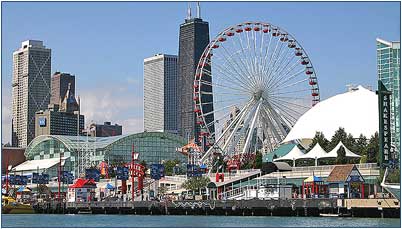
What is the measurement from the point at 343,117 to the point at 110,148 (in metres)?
59.1

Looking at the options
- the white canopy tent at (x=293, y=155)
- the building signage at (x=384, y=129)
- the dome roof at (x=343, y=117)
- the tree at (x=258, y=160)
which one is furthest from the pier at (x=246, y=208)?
the dome roof at (x=343, y=117)

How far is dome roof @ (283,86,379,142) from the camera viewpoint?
4053 inches

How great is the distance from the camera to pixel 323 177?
282 ft

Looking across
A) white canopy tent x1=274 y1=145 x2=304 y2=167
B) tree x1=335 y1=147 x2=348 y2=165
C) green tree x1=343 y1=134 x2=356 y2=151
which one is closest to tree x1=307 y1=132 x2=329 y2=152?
white canopy tent x1=274 y1=145 x2=304 y2=167

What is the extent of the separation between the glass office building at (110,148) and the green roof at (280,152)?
5170cm

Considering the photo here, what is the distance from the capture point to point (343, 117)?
106 m

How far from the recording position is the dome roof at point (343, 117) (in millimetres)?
102938

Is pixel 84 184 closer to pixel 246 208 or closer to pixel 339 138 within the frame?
pixel 339 138

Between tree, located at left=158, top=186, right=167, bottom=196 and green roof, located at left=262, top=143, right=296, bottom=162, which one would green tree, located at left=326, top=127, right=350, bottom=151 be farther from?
tree, located at left=158, top=186, right=167, bottom=196

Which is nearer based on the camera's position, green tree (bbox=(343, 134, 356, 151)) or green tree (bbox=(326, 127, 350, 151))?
A: green tree (bbox=(343, 134, 356, 151))

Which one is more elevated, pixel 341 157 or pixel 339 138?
pixel 339 138

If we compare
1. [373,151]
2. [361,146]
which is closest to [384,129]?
[373,151]

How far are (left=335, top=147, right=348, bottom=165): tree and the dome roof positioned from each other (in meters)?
10.2

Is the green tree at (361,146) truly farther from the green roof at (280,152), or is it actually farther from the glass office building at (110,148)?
the glass office building at (110,148)
